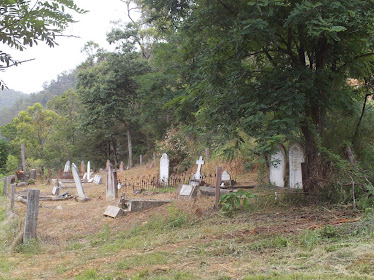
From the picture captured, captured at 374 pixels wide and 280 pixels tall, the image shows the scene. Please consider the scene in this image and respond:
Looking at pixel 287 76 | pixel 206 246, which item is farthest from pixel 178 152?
pixel 206 246

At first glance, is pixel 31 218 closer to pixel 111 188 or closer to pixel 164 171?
pixel 111 188

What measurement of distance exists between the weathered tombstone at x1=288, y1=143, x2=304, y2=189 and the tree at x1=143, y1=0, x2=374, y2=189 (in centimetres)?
58

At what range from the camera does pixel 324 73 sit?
8883 mm

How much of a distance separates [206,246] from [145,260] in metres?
1.23

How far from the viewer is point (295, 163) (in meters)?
10.8

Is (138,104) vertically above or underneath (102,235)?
above

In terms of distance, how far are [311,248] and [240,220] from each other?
2.73 meters

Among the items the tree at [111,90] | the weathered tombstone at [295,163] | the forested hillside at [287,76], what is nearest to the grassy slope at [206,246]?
the forested hillside at [287,76]

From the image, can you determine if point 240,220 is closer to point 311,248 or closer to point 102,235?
point 311,248

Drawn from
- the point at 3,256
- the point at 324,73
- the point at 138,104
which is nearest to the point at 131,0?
the point at 138,104

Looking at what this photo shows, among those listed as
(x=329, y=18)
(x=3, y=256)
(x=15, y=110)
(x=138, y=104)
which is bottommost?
(x=3, y=256)

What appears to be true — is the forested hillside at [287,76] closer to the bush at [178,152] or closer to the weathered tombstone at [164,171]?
the weathered tombstone at [164,171]

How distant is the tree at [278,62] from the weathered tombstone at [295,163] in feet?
1.90

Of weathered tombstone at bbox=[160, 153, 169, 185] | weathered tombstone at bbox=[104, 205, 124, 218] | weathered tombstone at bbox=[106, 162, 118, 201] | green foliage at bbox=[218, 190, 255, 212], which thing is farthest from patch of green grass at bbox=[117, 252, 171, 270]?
weathered tombstone at bbox=[160, 153, 169, 185]
